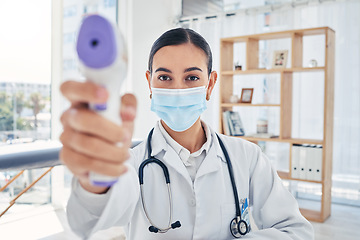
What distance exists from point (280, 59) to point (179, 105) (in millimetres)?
3055

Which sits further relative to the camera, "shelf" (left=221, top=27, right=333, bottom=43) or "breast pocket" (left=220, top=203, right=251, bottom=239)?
"shelf" (left=221, top=27, right=333, bottom=43)

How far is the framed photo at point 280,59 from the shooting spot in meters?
3.86

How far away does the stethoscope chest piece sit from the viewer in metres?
1.13

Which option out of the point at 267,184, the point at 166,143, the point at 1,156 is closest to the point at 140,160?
the point at 166,143

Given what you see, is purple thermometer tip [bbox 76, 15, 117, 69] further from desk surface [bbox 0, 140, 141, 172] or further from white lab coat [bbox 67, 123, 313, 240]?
desk surface [bbox 0, 140, 141, 172]

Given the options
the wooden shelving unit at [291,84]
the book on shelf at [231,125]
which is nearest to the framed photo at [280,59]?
the wooden shelving unit at [291,84]

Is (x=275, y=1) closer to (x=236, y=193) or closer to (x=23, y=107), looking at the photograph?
(x=23, y=107)

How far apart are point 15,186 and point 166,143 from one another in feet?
10.1

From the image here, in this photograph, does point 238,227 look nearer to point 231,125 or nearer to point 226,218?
point 226,218

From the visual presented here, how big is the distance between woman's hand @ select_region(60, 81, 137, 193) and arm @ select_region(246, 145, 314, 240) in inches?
29.4

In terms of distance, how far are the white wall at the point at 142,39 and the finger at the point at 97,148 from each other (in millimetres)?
4146

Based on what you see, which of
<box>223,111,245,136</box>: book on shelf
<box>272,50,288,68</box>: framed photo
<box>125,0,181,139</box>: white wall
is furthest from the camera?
<box>125,0,181,139</box>: white wall

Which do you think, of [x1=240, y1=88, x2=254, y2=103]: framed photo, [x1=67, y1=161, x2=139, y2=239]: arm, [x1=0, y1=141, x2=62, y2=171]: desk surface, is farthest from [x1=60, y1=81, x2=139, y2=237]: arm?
[x1=240, y1=88, x2=254, y2=103]: framed photo

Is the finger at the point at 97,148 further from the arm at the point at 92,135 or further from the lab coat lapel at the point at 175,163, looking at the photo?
the lab coat lapel at the point at 175,163
